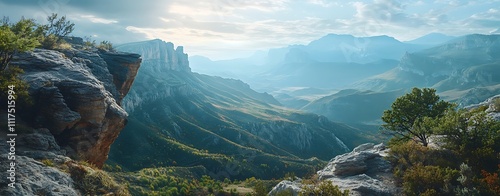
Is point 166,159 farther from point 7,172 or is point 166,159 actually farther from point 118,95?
point 7,172

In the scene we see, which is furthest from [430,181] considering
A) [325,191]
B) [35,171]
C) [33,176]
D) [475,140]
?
[35,171]

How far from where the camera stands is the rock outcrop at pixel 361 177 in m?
29.2

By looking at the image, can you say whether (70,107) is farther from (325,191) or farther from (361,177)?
(361,177)

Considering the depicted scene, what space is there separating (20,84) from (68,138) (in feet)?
22.9

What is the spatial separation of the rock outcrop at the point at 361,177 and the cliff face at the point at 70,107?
841 inches

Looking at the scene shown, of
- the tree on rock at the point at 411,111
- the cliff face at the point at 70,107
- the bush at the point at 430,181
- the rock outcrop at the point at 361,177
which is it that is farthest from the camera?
the tree on rock at the point at 411,111

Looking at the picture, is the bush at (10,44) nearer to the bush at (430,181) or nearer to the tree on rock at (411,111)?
the bush at (430,181)

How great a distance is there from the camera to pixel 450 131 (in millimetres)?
31625

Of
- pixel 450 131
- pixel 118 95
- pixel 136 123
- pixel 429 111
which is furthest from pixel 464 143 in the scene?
pixel 136 123

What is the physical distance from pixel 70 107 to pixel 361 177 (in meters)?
31.4

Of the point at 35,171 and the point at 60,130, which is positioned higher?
the point at 60,130

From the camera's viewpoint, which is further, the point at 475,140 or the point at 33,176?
the point at 475,140

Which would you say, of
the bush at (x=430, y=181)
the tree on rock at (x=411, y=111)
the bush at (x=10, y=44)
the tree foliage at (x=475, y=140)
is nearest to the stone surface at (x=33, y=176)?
the bush at (x=10, y=44)

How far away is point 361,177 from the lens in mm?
A: 32312
